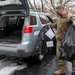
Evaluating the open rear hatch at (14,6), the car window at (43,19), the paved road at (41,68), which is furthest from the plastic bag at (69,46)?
the car window at (43,19)

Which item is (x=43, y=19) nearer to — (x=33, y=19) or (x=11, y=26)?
(x=33, y=19)

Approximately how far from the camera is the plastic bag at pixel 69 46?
17.3 ft

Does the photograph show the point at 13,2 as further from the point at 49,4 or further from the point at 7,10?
the point at 49,4

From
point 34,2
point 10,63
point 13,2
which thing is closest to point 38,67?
point 10,63

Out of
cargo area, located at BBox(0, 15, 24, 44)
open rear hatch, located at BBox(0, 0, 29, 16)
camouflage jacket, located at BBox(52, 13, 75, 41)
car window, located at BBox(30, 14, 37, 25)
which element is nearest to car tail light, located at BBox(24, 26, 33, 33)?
car window, located at BBox(30, 14, 37, 25)

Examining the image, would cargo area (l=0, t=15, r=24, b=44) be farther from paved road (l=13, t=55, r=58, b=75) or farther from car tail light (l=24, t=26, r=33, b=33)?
car tail light (l=24, t=26, r=33, b=33)

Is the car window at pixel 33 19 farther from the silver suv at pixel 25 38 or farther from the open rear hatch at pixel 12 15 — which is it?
the open rear hatch at pixel 12 15

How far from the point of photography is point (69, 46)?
5.29 m

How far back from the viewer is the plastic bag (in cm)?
528

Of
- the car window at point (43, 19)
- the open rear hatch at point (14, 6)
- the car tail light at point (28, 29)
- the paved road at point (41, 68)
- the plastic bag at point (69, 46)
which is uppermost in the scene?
the open rear hatch at point (14, 6)

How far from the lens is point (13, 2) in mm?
6395

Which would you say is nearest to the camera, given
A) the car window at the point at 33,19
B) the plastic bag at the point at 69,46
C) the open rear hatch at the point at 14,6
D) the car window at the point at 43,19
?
the plastic bag at the point at 69,46

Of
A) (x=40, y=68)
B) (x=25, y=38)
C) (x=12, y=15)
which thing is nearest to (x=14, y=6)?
(x=12, y=15)

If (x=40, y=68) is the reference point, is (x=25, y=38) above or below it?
above
